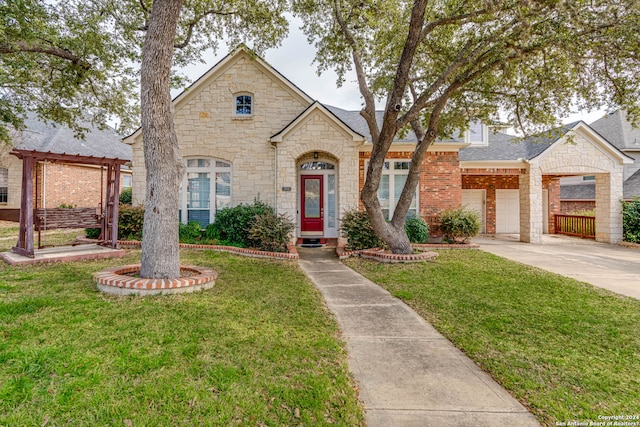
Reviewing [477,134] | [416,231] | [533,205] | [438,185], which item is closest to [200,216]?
[416,231]

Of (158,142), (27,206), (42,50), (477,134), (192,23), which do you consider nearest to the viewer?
(158,142)

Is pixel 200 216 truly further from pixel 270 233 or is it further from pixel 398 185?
pixel 398 185

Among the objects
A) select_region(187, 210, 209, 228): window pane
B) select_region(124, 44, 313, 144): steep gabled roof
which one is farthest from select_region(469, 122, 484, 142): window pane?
select_region(187, 210, 209, 228): window pane

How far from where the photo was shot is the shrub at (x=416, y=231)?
1162 cm

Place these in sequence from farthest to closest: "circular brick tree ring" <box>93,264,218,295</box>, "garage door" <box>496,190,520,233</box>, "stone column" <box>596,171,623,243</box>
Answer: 1. "garage door" <box>496,190,520,233</box>
2. "stone column" <box>596,171,623,243</box>
3. "circular brick tree ring" <box>93,264,218,295</box>

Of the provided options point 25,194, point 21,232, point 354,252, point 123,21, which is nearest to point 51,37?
point 123,21

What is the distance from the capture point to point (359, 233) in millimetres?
10109

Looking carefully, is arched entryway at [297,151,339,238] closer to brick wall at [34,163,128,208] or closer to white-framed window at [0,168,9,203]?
brick wall at [34,163,128,208]

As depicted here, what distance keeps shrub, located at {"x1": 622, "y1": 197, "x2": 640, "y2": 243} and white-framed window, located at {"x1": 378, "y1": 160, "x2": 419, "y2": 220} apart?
8.64m

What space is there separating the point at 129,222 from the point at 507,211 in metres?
17.6

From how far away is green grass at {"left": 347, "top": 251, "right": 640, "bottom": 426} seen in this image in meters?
2.84

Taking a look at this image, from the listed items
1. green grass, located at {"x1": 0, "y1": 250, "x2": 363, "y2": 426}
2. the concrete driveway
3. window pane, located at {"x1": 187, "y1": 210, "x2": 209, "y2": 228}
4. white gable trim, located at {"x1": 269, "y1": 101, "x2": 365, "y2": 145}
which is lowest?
green grass, located at {"x1": 0, "y1": 250, "x2": 363, "y2": 426}

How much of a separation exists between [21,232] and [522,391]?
430 inches

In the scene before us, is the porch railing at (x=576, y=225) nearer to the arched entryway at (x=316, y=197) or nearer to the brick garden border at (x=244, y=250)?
the arched entryway at (x=316, y=197)
